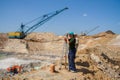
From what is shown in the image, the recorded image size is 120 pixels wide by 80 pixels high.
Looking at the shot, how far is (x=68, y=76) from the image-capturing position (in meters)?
6.66

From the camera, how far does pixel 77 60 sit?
10.0m

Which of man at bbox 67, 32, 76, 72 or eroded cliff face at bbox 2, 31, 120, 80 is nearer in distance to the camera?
eroded cliff face at bbox 2, 31, 120, 80

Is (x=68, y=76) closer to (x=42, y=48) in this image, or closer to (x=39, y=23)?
(x=42, y=48)

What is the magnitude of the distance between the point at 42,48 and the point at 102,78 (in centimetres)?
2112

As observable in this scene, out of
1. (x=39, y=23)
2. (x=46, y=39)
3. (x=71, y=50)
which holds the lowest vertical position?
(x=71, y=50)

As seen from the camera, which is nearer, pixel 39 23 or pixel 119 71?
pixel 119 71

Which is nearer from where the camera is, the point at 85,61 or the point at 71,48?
the point at 71,48

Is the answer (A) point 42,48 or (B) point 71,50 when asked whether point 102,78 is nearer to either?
(B) point 71,50

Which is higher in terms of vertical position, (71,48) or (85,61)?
(71,48)

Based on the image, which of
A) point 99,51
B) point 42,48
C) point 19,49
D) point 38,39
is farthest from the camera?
point 38,39

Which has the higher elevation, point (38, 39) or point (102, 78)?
point (38, 39)

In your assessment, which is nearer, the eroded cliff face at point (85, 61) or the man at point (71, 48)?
the eroded cliff face at point (85, 61)

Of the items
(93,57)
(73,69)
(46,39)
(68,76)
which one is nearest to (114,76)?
(93,57)

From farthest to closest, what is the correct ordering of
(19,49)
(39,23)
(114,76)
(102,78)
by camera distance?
1. (39,23)
2. (19,49)
3. (114,76)
4. (102,78)
